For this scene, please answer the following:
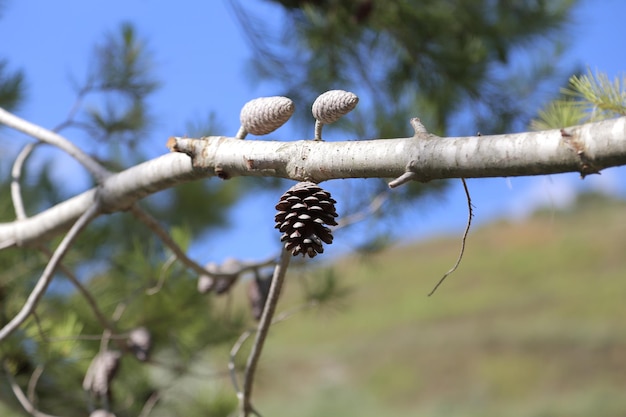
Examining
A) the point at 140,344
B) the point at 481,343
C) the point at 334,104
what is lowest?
the point at 140,344

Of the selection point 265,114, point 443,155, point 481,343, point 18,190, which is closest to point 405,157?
point 443,155

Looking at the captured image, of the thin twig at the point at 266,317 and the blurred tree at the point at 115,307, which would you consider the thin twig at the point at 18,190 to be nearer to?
the blurred tree at the point at 115,307

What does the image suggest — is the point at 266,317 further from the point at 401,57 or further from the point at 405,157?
the point at 401,57

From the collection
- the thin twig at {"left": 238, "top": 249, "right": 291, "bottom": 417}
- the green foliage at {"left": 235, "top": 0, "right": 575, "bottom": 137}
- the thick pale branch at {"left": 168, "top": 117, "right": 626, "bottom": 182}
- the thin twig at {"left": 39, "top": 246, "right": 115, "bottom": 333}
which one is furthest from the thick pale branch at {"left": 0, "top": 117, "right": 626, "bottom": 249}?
the green foliage at {"left": 235, "top": 0, "right": 575, "bottom": 137}

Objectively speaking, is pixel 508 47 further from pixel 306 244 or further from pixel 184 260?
pixel 306 244

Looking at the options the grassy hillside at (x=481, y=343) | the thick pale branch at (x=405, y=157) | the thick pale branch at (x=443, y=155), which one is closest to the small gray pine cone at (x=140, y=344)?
the thick pale branch at (x=405, y=157)
